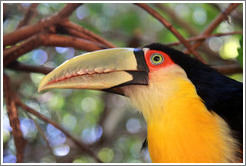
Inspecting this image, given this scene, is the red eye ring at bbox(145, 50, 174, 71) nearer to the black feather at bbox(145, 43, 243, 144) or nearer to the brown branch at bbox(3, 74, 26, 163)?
the black feather at bbox(145, 43, 243, 144)

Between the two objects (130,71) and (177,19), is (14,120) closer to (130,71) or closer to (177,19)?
(130,71)

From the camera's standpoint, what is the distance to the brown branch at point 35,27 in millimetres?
1680

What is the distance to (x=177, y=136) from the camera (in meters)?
1.42

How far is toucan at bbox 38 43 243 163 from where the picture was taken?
1.40m

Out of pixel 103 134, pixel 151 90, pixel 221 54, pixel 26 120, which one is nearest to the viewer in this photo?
pixel 151 90

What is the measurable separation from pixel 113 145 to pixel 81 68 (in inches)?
66.4

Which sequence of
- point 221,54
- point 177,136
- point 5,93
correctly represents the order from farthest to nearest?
1. point 221,54
2. point 5,93
3. point 177,136

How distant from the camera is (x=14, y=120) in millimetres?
1640

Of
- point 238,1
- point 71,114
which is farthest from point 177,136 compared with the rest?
point 71,114

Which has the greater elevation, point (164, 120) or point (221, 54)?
point (221, 54)

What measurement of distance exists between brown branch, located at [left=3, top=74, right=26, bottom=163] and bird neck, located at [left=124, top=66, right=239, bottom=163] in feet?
1.82

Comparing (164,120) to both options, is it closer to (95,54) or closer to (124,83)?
(124,83)

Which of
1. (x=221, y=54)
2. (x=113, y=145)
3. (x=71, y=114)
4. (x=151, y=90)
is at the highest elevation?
(x=221, y=54)

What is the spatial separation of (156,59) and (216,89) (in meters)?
0.28
